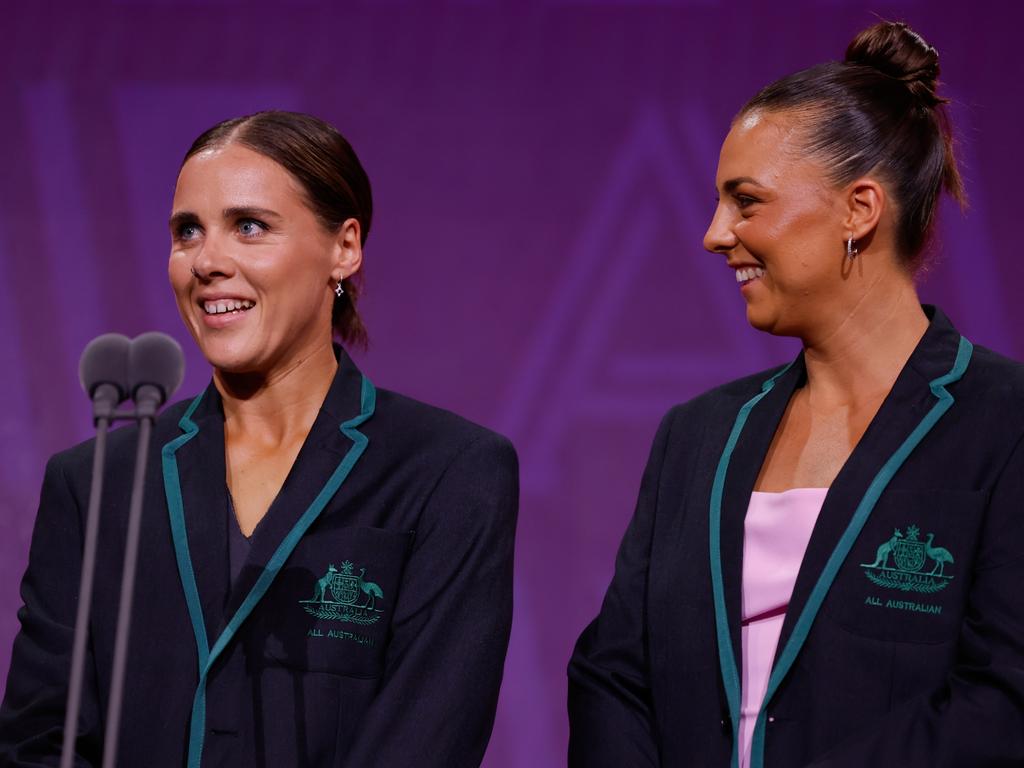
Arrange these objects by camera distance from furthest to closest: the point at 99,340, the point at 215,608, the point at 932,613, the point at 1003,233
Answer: the point at 1003,233
the point at 215,608
the point at 932,613
the point at 99,340

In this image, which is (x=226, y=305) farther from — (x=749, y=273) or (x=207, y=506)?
(x=749, y=273)

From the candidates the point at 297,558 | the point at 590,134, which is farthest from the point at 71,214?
the point at 297,558

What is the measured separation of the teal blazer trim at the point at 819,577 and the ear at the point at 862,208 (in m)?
0.24

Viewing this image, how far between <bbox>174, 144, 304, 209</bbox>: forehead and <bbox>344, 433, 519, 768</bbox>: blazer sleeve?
1.74 ft

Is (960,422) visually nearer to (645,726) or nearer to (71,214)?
(645,726)

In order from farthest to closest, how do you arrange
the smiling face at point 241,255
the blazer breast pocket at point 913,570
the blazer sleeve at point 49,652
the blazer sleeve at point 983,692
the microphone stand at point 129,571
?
the smiling face at point 241,255 → the blazer sleeve at point 49,652 → the blazer breast pocket at point 913,570 → the blazer sleeve at point 983,692 → the microphone stand at point 129,571

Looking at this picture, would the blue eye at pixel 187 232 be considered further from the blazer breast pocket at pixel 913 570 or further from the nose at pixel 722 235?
the blazer breast pocket at pixel 913 570

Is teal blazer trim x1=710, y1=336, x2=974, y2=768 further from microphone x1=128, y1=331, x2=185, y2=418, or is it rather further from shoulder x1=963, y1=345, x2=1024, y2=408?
microphone x1=128, y1=331, x2=185, y2=418

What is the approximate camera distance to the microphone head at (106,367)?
1.76 meters

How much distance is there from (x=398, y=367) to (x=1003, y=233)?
153cm

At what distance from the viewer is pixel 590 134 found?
3740 millimetres

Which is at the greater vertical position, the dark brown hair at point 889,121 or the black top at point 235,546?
the dark brown hair at point 889,121

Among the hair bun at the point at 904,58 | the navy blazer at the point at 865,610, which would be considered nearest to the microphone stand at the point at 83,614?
the navy blazer at the point at 865,610

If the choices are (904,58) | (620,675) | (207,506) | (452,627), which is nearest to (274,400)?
(207,506)
